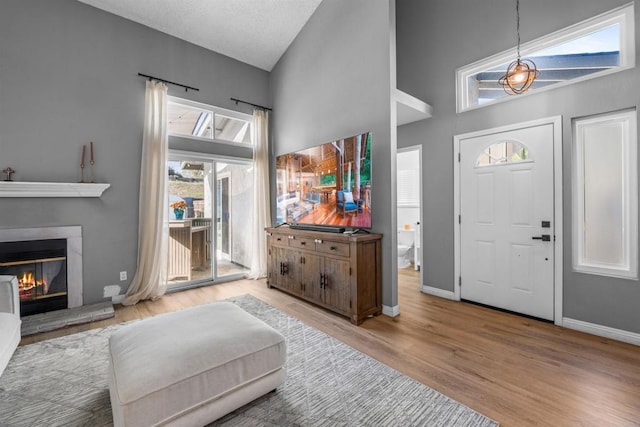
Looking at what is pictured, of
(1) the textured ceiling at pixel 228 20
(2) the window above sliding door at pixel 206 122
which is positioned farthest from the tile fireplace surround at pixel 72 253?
(1) the textured ceiling at pixel 228 20

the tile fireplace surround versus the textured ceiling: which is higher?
the textured ceiling

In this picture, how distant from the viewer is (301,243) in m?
3.56

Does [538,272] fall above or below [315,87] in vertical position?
below

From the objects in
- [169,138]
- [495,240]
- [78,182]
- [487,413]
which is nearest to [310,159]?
[169,138]

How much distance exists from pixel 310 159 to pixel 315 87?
1136mm

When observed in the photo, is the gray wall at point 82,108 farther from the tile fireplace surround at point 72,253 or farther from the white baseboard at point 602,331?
the white baseboard at point 602,331

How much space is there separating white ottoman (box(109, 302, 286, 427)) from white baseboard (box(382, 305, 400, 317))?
1625 mm

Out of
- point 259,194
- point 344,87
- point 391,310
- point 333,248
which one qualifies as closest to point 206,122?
point 259,194

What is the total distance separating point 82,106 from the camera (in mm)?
3357

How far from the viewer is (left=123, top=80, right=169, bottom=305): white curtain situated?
3.69m

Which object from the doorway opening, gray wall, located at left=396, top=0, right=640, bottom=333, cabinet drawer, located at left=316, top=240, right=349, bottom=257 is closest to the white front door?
gray wall, located at left=396, top=0, right=640, bottom=333


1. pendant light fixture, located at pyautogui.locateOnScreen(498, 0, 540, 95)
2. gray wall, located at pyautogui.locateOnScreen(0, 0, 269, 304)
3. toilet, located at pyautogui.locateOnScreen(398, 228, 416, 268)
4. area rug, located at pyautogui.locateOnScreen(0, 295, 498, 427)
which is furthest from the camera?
toilet, located at pyautogui.locateOnScreen(398, 228, 416, 268)

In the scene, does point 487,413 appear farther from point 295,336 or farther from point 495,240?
point 495,240

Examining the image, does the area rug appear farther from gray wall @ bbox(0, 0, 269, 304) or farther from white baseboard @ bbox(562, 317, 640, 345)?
white baseboard @ bbox(562, 317, 640, 345)
